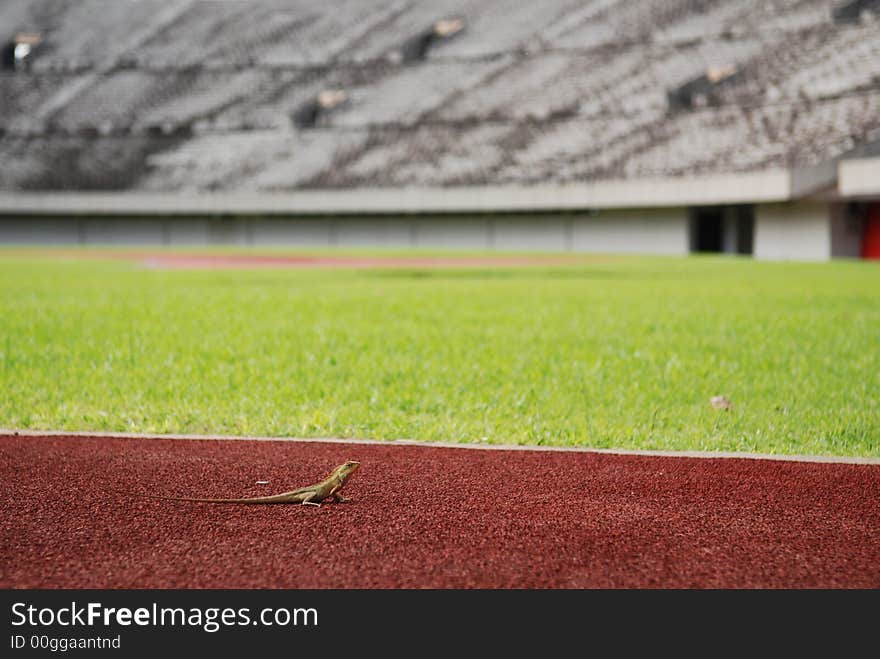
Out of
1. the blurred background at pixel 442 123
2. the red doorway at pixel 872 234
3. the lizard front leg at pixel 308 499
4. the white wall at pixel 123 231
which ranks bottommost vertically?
the lizard front leg at pixel 308 499

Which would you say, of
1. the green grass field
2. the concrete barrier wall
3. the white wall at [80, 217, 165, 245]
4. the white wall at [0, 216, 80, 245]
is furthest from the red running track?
the white wall at [0, 216, 80, 245]

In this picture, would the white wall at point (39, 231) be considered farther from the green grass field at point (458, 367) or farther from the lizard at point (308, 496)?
the lizard at point (308, 496)

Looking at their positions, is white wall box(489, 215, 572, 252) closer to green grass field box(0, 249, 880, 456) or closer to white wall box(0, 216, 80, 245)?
white wall box(0, 216, 80, 245)

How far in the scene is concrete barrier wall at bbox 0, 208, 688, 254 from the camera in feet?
144

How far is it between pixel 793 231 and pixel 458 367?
31.2 meters

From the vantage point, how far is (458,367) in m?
8.70

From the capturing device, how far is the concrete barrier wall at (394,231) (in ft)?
144

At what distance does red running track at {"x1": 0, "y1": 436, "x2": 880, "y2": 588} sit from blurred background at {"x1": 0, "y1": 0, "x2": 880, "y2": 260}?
3174 cm

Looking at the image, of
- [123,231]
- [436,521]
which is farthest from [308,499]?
[123,231]

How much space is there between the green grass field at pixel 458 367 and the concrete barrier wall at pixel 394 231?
2901 cm

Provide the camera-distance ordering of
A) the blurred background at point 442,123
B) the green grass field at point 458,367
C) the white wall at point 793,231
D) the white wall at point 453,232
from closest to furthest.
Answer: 1. the green grass field at point 458,367
2. the white wall at point 793,231
3. the blurred background at point 442,123
4. the white wall at point 453,232

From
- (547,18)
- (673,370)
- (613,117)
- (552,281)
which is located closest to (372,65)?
(547,18)

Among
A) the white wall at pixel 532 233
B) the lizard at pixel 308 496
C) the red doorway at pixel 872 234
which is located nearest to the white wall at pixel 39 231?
the white wall at pixel 532 233
